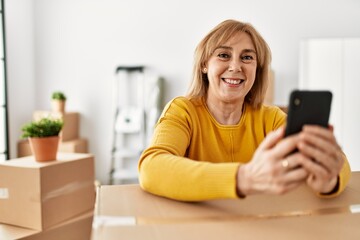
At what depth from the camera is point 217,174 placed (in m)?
0.69

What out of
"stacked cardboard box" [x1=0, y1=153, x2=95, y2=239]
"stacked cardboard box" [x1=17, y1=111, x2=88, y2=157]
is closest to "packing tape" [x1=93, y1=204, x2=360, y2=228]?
"stacked cardboard box" [x1=0, y1=153, x2=95, y2=239]

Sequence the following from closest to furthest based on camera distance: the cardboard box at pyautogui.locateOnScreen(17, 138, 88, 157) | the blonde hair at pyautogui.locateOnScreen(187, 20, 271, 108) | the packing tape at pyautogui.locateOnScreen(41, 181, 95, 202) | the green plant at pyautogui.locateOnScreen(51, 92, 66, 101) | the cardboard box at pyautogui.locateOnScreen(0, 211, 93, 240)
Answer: the blonde hair at pyautogui.locateOnScreen(187, 20, 271, 108)
the cardboard box at pyautogui.locateOnScreen(0, 211, 93, 240)
the packing tape at pyautogui.locateOnScreen(41, 181, 95, 202)
the cardboard box at pyautogui.locateOnScreen(17, 138, 88, 157)
the green plant at pyautogui.locateOnScreen(51, 92, 66, 101)

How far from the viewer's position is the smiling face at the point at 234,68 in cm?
116

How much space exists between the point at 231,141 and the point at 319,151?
543 mm

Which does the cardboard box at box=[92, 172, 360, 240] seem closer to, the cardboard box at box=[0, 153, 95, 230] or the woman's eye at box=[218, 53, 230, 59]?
the woman's eye at box=[218, 53, 230, 59]

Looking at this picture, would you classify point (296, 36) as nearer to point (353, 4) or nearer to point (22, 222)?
point (353, 4)

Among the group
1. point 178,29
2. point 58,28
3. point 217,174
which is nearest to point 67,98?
point 58,28

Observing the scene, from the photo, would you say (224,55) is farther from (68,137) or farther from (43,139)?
(68,137)

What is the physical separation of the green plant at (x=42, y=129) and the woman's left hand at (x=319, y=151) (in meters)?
1.47

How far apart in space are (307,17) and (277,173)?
330 centimetres

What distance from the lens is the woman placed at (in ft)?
1.98

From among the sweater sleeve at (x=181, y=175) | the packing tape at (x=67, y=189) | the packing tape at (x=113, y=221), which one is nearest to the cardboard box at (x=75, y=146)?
the packing tape at (x=67, y=189)

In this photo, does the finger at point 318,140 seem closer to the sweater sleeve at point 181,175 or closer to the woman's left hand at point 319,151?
the woman's left hand at point 319,151

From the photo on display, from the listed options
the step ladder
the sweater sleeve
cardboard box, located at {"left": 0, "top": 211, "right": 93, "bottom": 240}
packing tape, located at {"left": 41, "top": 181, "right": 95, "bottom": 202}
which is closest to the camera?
the sweater sleeve
